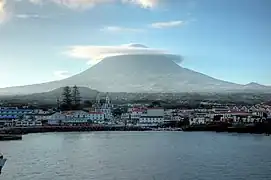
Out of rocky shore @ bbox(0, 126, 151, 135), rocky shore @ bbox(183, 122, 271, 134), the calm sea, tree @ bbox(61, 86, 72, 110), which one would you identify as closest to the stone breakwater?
rocky shore @ bbox(0, 126, 151, 135)

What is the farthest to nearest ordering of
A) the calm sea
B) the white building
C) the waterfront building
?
1. the white building
2. the waterfront building
3. the calm sea

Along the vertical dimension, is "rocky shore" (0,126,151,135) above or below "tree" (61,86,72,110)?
below

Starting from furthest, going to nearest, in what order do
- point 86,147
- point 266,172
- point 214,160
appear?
point 86,147, point 214,160, point 266,172

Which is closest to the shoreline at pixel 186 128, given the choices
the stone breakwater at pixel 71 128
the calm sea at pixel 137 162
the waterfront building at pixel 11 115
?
the stone breakwater at pixel 71 128

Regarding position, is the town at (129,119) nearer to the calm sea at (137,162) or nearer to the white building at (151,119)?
the white building at (151,119)

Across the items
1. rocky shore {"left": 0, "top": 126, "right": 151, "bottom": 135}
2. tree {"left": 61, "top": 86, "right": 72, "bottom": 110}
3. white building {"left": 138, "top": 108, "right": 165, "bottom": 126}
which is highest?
tree {"left": 61, "top": 86, "right": 72, "bottom": 110}

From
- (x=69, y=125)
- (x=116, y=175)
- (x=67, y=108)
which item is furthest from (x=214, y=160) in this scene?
(x=67, y=108)

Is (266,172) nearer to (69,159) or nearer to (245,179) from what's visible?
(245,179)

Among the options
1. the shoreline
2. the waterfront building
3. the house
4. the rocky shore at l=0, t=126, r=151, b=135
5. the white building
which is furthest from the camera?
the white building

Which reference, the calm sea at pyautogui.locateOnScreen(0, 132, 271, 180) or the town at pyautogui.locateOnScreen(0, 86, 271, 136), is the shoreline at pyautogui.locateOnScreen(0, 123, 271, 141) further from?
the calm sea at pyautogui.locateOnScreen(0, 132, 271, 180)
